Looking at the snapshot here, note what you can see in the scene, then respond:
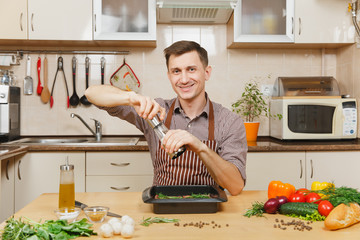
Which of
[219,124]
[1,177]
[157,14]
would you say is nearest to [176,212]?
[219,124]

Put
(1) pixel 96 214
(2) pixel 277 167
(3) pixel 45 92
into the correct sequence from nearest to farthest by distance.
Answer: (1) pixel 96 214, (2) pixel 277 167, (3) pixel 45 92

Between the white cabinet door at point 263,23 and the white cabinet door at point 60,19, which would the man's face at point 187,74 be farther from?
the white cabinet door at point 60,19

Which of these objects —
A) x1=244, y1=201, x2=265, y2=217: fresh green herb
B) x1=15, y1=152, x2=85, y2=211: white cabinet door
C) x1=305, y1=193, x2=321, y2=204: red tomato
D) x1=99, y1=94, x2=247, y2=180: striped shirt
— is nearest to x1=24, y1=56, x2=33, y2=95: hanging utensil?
x1=15, y1=152, x2=85, y2=211: white cabinet door

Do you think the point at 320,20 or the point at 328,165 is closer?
the point at 328,165

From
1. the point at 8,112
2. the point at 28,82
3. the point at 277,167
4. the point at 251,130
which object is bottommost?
the point at 277,167

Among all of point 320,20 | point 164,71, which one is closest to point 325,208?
point 320,20

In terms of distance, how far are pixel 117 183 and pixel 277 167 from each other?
1.13 meters

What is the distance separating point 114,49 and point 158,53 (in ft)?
1.24

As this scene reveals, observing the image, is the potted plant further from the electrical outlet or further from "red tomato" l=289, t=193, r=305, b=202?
"red tomato" l=289, t=193, r=305, b=202

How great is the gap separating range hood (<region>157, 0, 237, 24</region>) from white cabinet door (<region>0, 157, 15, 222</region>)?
1.53m

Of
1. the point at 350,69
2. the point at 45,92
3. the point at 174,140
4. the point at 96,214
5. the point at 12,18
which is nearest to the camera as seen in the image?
the point at 96,214

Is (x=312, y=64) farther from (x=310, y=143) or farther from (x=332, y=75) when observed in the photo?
(x=310, y=143)

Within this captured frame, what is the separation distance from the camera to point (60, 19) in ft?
9.54

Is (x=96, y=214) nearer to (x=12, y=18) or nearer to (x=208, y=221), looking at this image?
(x=208, y=221)
